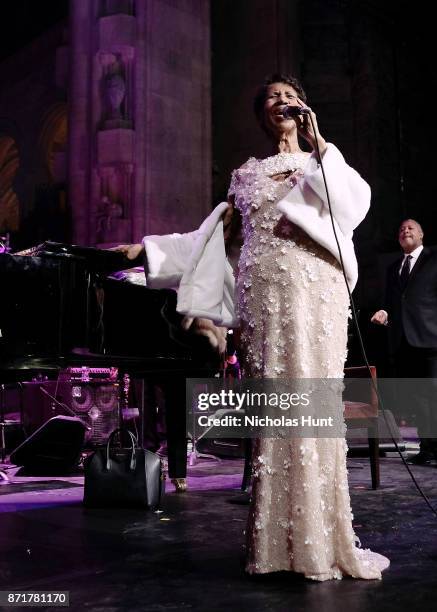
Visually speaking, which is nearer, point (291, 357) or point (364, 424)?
point (291, 357)

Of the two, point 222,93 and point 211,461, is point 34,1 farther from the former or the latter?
point 211,461

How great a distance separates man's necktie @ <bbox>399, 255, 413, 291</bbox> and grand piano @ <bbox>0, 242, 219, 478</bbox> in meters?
2.27

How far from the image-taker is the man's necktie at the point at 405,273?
5637mm

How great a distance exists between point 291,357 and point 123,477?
67.9 inches

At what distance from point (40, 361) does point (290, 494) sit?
5.57 ft

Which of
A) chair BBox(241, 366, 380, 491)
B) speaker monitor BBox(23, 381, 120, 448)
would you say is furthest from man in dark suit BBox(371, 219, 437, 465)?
speaker monitor BBox(23, 381, 120, 448)

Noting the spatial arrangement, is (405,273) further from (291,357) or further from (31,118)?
(31,118)

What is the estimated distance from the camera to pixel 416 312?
5527 mm

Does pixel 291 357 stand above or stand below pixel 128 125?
below

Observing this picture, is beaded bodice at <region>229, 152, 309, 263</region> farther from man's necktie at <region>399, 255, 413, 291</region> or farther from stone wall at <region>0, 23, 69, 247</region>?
stone wall at <region>0, 23, 69, 247</region>

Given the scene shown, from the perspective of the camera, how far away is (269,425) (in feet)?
7.28

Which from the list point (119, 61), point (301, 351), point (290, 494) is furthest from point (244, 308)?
point (119, 61)

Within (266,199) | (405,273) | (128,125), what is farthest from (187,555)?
(128,125)

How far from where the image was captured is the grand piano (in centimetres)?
335
